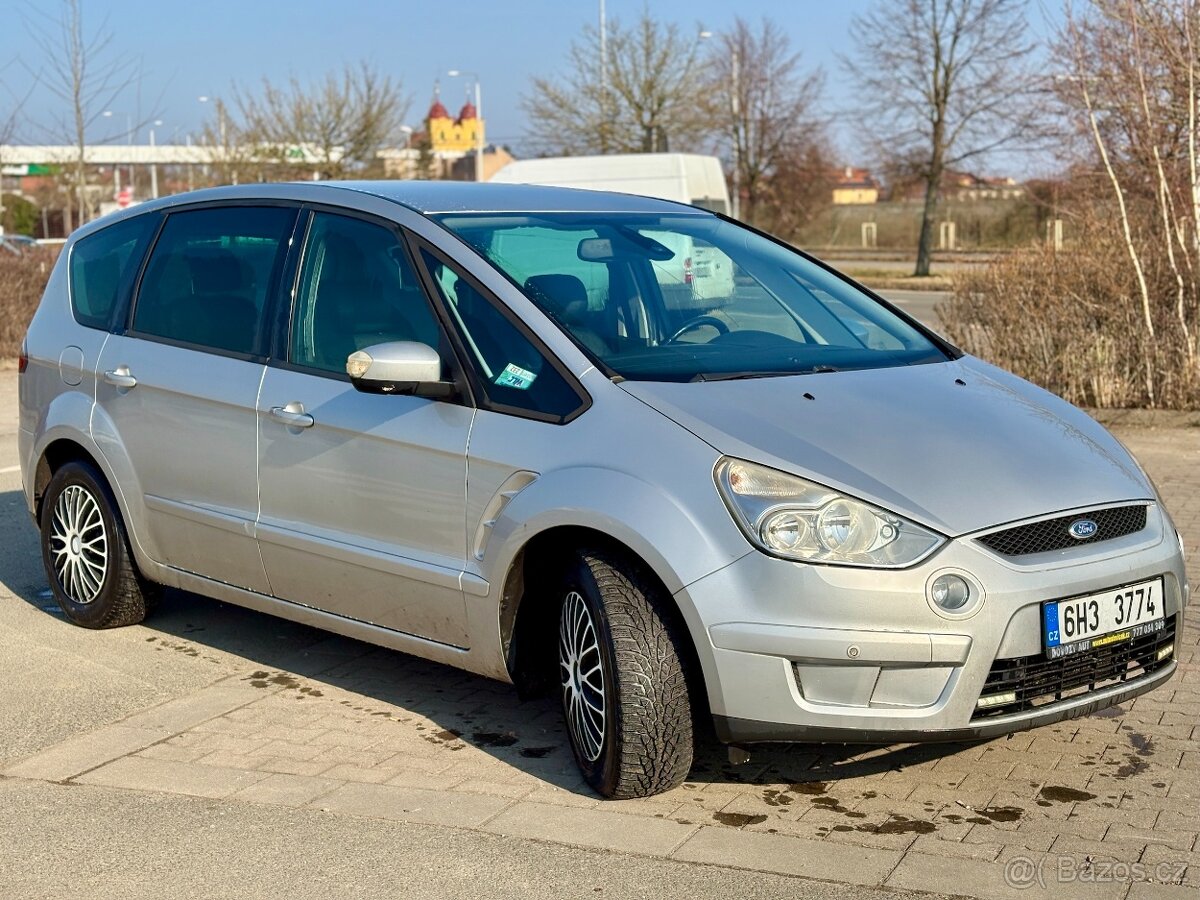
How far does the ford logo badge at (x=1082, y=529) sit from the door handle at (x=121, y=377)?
134 inches

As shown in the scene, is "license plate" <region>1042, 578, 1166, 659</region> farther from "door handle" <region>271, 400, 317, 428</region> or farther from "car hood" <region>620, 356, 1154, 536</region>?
"door handle" <region>271, 400, 317, 428</region>

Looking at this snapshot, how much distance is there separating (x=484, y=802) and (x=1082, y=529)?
1.76 m

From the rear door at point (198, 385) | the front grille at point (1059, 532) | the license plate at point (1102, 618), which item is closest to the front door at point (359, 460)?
the rear door at point (198, 385)

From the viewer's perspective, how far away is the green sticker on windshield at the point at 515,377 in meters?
4.43

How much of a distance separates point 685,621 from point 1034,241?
30.4 ft

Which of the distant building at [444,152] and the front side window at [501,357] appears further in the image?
the distant building at [444,152]

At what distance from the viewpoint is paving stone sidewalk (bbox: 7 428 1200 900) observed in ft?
12.4

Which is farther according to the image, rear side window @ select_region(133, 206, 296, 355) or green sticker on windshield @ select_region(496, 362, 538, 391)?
rear side window @ select_region(133, 206, 296, 355)

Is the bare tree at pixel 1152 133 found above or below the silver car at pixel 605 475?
→ above

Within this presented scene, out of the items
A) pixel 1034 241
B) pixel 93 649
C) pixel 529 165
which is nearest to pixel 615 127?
pixel 529 165

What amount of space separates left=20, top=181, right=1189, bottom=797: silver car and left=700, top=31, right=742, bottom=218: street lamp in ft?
133

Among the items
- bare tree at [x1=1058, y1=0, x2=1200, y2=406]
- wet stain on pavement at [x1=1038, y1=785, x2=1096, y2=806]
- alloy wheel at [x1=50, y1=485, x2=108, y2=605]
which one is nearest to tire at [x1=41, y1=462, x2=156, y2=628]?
alloy wheel at [x1=50, y1=485, x2=108, y2=605]

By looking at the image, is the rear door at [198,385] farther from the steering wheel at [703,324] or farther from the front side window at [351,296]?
the steering wheel at [703,324]

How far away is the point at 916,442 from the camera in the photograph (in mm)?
4109
